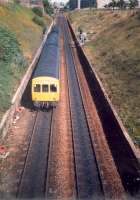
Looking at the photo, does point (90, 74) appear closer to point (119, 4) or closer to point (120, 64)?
point (120, 64)

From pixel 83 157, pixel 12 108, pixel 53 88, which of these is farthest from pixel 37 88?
pixel 83 157

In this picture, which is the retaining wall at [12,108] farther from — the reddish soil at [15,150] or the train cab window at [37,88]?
the train cab window at [37,88]

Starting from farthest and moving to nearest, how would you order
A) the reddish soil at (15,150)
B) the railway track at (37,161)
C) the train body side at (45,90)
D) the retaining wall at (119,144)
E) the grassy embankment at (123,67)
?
1. the train body side at (45,90)
2. the grassy embankment at (123,67)
3. the retaining wall at (119,144)
4. the reddish soil at (15,150)
5. the railway track at (37,161)

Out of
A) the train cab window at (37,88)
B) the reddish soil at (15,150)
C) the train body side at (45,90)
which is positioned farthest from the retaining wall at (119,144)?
the reddish soil at (15,150)

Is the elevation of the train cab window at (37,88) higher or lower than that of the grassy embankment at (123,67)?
higher

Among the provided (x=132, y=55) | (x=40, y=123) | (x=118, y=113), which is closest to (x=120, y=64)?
(x=132, y=55)

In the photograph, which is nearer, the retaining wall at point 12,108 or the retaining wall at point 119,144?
the retaining wall at point 119,144

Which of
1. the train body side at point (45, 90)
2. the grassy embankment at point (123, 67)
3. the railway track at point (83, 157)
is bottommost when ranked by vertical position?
the grassy embankment at point (123, 67)

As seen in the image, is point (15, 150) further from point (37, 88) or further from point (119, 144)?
point (37, 88)

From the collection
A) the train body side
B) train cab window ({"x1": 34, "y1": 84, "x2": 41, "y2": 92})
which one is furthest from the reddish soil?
train cab window ({"x1": 34, "y1": 84, "x2": 41, "y2": 92})

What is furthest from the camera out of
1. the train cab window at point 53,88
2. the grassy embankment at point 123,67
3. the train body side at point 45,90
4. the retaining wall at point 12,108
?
the train cab window at point 53,88
